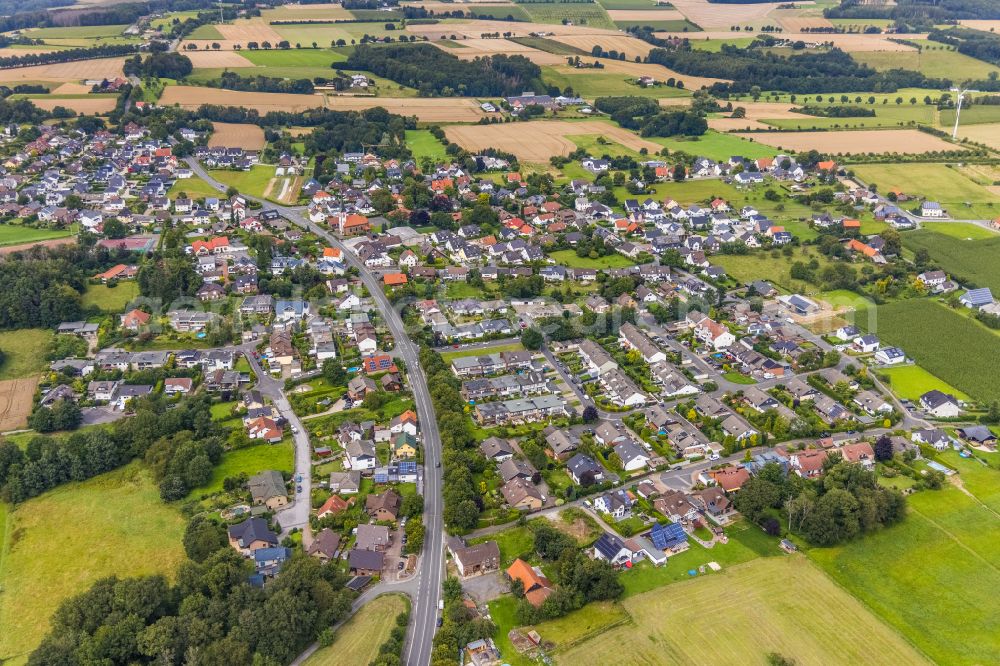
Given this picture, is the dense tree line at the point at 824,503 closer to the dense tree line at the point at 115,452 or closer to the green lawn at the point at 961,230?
the dense tree line at the point at 115,452

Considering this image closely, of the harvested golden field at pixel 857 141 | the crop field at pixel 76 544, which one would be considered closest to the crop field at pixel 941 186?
the harvested golden field at pixel 857 141

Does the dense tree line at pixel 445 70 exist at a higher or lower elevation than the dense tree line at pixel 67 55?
lower

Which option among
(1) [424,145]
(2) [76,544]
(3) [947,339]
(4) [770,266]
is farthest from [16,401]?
(1) [424,145]

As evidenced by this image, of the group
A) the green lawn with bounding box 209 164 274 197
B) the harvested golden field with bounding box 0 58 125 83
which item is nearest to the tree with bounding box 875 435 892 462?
the green lawn with bounding box 209 164 274 197

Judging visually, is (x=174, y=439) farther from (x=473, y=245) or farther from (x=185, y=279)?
(x=473, y=245)

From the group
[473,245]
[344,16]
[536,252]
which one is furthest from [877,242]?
[344,16]

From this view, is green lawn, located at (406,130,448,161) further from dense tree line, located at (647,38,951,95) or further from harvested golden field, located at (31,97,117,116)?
dense tree line, located at (647,38,951,95)
